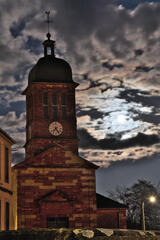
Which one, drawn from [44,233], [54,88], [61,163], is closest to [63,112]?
[54,88]

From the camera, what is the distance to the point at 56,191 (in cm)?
3775

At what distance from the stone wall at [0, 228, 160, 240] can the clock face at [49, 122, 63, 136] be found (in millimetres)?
32770

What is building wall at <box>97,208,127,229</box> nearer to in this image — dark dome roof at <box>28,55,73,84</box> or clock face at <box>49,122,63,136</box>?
clock face at <box>49,122,63,136</box>

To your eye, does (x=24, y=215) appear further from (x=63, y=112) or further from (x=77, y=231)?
(x=77, y=231)

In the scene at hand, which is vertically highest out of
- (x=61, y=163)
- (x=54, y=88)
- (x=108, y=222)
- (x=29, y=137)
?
(x=54, y=88)

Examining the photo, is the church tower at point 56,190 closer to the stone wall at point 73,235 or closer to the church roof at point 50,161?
the church roof at point 50,161

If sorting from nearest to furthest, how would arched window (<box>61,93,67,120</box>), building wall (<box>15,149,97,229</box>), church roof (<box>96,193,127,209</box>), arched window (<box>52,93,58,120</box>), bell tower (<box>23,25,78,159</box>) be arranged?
building wall (<box>15,149,97,229</box>) → church roof (<box>96,193,127,209</box>) → bell tower (<box>23,25,78,159</box>) → arched window (<box>52,93,58,120</box>) → arched window (<box>61,93,67,120</box>)

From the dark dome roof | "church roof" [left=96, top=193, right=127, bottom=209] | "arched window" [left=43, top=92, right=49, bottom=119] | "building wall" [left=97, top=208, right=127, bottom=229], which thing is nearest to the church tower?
"building wall" [left=97, top=208, right=127, bottom=229]

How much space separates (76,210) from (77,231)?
2641 centimetres

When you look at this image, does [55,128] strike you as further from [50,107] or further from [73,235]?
[73,235]

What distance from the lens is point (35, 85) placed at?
46.4 meters

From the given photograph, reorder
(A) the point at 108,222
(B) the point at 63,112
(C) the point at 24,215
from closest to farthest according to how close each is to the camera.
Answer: (C) the point at 24,215 < (A) the point at 108,222 < (B) the point at 63,112

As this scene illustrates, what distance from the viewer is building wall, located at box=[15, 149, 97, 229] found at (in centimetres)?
3712

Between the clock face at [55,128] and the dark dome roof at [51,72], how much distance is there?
477cm
